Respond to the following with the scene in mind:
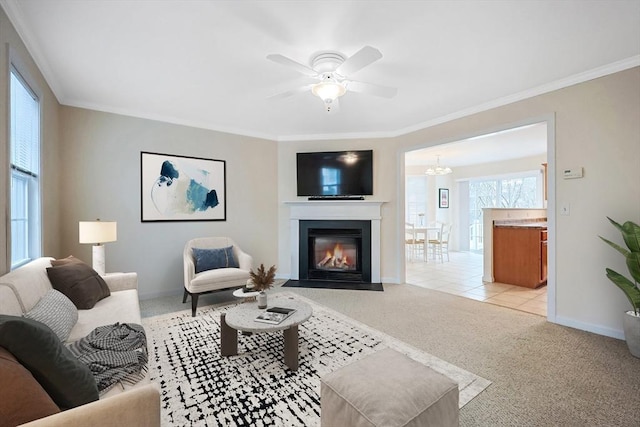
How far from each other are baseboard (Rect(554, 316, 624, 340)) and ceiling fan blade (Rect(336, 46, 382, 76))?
326cm

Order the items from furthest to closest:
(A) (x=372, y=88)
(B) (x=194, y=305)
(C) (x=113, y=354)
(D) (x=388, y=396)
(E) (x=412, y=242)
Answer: (E) (x=412, y=242)
(B) (x=194, y=305)
(A) (x=372, y=88)
(C) (x=113, y=354)
(D) (x=388, y=396)

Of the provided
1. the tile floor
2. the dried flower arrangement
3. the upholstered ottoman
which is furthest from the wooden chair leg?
the tile floor

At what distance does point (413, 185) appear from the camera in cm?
858

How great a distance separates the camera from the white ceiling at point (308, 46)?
75.7 inches

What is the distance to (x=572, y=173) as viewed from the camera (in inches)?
114

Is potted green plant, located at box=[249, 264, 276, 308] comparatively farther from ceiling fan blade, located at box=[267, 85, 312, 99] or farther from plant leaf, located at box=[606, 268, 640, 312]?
plant leaf, located at box=[606, 268, 640, 312]

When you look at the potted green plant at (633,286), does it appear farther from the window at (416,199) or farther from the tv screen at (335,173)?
the window at (416,199)

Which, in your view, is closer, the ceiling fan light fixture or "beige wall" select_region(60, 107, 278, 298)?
the ceiling fan light fixture

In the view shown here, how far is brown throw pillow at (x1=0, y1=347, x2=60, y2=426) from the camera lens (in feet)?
2.89

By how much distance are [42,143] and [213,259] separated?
2089 mm

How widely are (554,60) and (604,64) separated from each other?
0.53m

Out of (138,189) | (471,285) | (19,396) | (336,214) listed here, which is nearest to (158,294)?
(138,189)

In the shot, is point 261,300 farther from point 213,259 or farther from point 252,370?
point 213,259

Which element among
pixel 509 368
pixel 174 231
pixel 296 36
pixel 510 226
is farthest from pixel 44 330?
pixel 510 226
